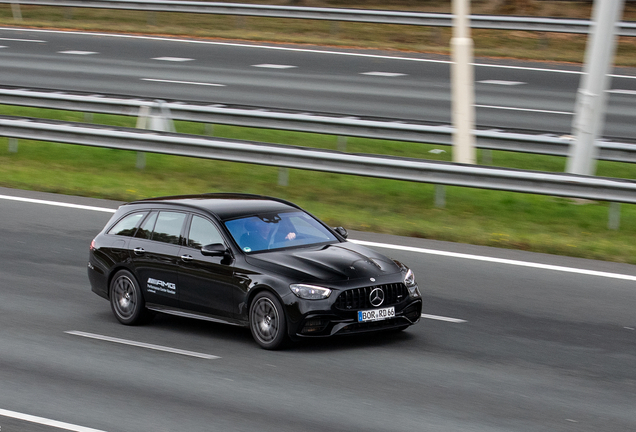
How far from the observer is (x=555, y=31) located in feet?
91.6

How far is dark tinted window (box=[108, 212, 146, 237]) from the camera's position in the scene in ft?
37.2

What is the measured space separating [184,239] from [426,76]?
17.3m

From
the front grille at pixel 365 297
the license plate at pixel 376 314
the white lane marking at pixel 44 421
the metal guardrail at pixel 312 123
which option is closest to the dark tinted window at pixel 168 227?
the front grille at pixel 365 297

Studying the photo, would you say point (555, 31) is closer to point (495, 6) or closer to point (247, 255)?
point (495, 6)

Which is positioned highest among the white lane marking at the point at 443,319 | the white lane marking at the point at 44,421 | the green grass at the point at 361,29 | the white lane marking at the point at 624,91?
the green grass at the point at 361,29

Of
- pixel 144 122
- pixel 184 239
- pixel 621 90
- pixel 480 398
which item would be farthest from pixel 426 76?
pixel 480 398

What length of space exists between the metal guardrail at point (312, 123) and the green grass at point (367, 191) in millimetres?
909

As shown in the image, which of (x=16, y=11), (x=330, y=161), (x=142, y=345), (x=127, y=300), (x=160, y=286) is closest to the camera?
(x=142, y=345)

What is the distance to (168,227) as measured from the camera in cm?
1095

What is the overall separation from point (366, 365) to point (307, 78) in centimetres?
1838

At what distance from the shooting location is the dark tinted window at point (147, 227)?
36.5ft

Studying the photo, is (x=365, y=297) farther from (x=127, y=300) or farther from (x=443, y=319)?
(x=127, y=300)

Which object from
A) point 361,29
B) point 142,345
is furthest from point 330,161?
point 361,29

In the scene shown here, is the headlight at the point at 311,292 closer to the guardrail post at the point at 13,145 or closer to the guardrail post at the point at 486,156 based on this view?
the guardrail post at the point at 486,156
